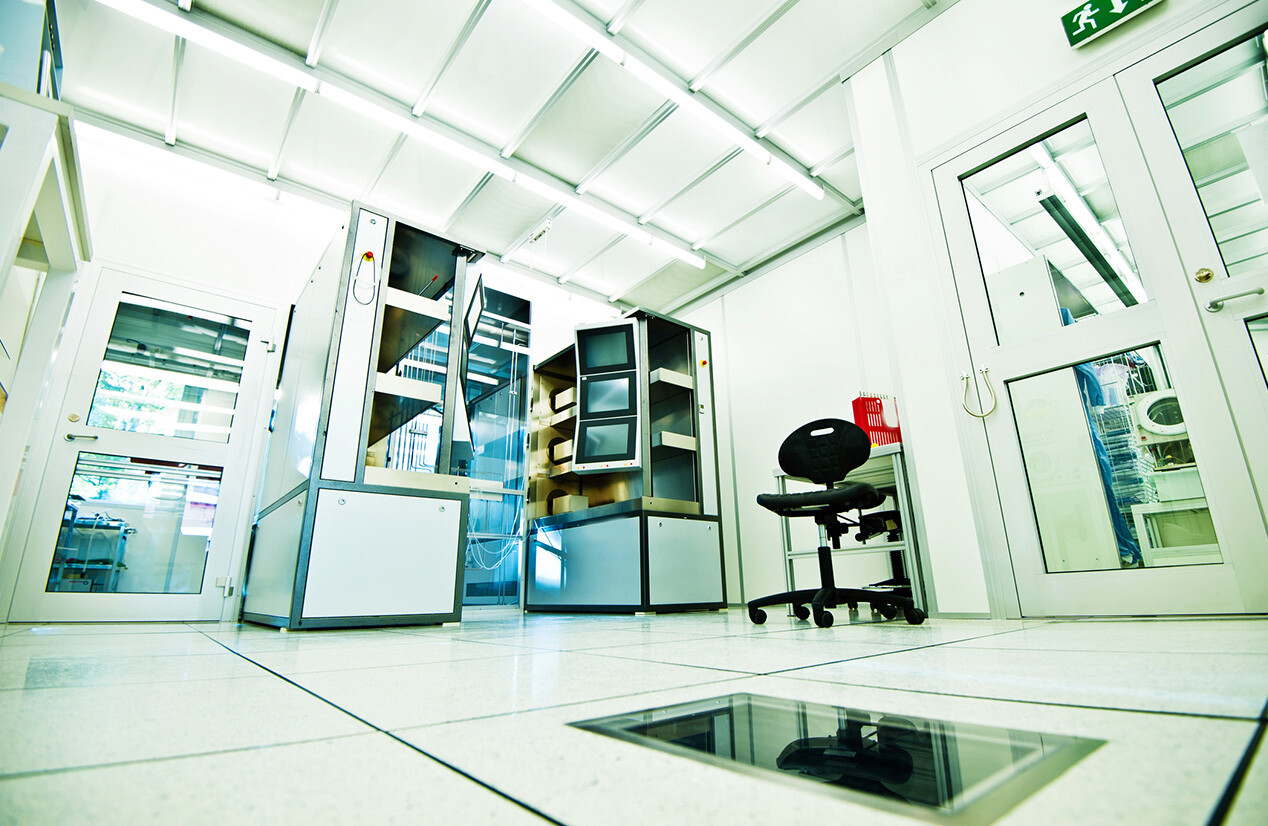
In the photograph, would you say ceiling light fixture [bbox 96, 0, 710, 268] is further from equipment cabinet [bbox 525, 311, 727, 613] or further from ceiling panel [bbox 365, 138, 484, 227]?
equipment cabinet [bbox 525, 311, 727, 613]

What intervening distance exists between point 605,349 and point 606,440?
0.76m

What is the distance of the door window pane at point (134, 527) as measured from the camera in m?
3.69

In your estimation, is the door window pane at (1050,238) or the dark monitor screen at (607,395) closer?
the door window pane at (1050,238)

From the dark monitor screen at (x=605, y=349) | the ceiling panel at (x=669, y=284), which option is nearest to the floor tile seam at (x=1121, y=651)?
the dark monitor screen at (x=605, y=349)

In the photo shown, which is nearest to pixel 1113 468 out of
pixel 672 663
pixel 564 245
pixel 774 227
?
pixel 672 663

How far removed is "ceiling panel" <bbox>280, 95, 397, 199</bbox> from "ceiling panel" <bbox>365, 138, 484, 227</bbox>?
0.44ft

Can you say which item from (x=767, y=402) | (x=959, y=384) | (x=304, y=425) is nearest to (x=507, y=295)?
(x=767, y=402)

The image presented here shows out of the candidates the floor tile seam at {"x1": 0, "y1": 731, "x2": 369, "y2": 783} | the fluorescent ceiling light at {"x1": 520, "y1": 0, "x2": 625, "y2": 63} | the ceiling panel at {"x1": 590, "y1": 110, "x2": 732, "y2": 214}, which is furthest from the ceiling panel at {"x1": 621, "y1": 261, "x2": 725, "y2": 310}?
the floor tile seam at {"x1": 0, "y1": 731, "x2": 369, "y2": 783}

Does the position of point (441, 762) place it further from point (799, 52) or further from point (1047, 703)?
point (799, 52)

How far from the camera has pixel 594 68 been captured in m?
4.11

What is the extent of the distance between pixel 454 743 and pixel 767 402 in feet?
18.3

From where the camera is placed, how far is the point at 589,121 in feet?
14.9

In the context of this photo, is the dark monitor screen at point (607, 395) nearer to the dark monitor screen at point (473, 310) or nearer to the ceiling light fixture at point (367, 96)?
the dark monitor screen at point (473, 310)

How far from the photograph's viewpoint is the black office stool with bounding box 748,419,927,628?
2.52m
